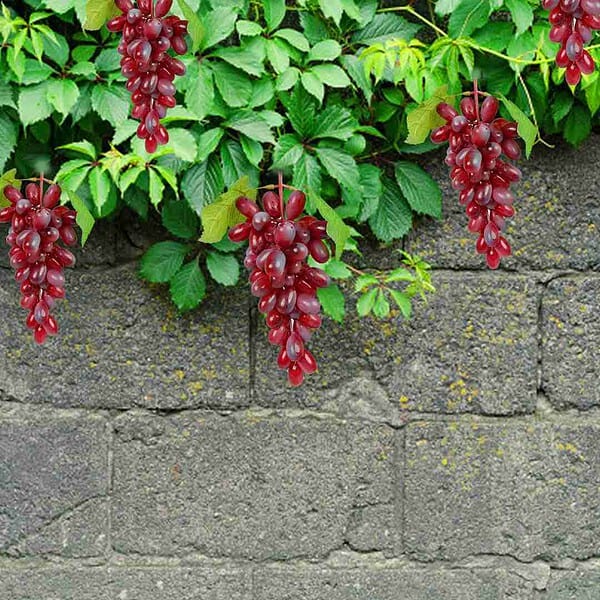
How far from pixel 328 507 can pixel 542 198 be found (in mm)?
802

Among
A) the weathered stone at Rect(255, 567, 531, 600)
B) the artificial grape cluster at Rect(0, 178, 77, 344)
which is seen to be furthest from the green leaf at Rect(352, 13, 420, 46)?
the weathered stone at Rect(255, 567, 531, 600)

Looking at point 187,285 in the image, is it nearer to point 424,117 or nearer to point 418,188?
point 418,188

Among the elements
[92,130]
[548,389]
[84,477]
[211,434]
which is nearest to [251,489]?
[211,434]

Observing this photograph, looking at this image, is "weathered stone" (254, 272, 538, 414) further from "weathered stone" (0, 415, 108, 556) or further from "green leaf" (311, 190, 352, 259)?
"green leaf" (311, 190, 352, 259)

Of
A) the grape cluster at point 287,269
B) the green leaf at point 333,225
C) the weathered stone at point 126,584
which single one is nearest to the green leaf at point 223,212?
the grape cluster at point 287,269

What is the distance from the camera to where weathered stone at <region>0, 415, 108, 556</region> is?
81.4 inches

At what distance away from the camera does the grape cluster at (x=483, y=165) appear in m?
1.54

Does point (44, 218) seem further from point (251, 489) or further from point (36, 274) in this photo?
point (251, 489)

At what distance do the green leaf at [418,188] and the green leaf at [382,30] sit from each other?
0.25 meters

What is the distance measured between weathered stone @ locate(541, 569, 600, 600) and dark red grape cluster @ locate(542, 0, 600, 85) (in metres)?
1.17

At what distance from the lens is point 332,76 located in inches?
74.2

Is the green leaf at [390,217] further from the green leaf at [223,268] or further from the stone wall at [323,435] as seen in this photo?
the green leaf at [223,268]

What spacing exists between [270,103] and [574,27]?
718mm

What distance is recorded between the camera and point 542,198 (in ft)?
6.77
